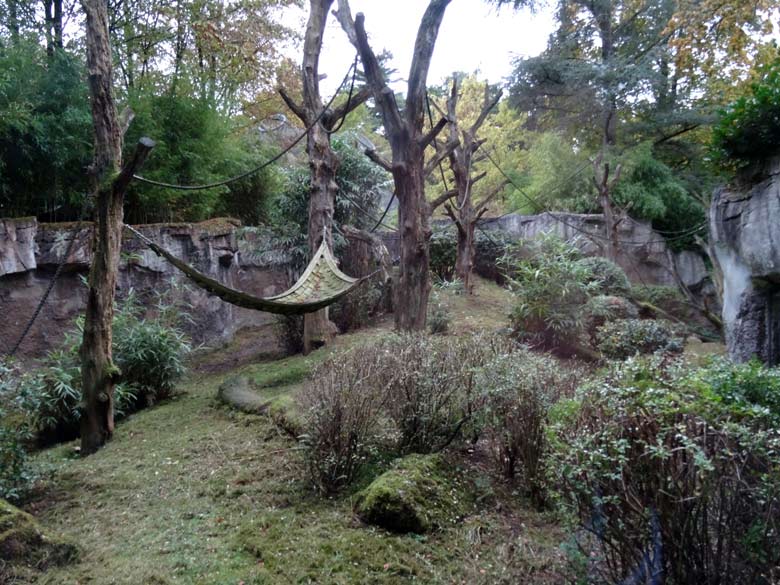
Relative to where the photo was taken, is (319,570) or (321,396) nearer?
(319,570)

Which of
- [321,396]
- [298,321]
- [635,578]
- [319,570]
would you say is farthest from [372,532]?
[298,321]

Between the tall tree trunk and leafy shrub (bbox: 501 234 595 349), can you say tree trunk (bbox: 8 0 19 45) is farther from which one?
leafy shrub (bbox: 501 234 595 349)

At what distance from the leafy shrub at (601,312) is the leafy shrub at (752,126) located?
7.34ft

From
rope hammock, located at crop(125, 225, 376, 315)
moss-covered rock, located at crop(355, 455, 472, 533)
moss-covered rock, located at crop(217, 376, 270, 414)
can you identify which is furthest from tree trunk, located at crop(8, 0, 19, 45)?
moss-covered rock, located at crop(355, 455, 472, 533)

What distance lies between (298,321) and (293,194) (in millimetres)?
1893

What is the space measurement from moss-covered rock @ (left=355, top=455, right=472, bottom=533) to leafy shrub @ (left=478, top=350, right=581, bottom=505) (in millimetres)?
334

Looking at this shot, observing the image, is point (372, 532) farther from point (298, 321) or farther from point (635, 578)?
point (298, 321)

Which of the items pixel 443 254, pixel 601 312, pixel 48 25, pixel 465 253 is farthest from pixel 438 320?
pixel 48 25

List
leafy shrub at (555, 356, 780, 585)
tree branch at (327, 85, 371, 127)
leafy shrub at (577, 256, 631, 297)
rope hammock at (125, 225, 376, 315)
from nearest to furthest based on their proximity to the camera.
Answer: leafy shrub at (555, 356, 780, 585)
rope hammock at (125, 225, 376, 315)
tree branch at (327, 85, 371, 127)
leafy shrub at (577, 256, 631, 297)

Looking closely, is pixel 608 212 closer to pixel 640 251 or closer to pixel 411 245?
pixel 640 251

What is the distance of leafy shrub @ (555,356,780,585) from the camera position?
1.59 meters

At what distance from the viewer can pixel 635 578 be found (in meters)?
1.80

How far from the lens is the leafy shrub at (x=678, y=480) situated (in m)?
1.59

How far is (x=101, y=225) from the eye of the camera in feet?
12.9
